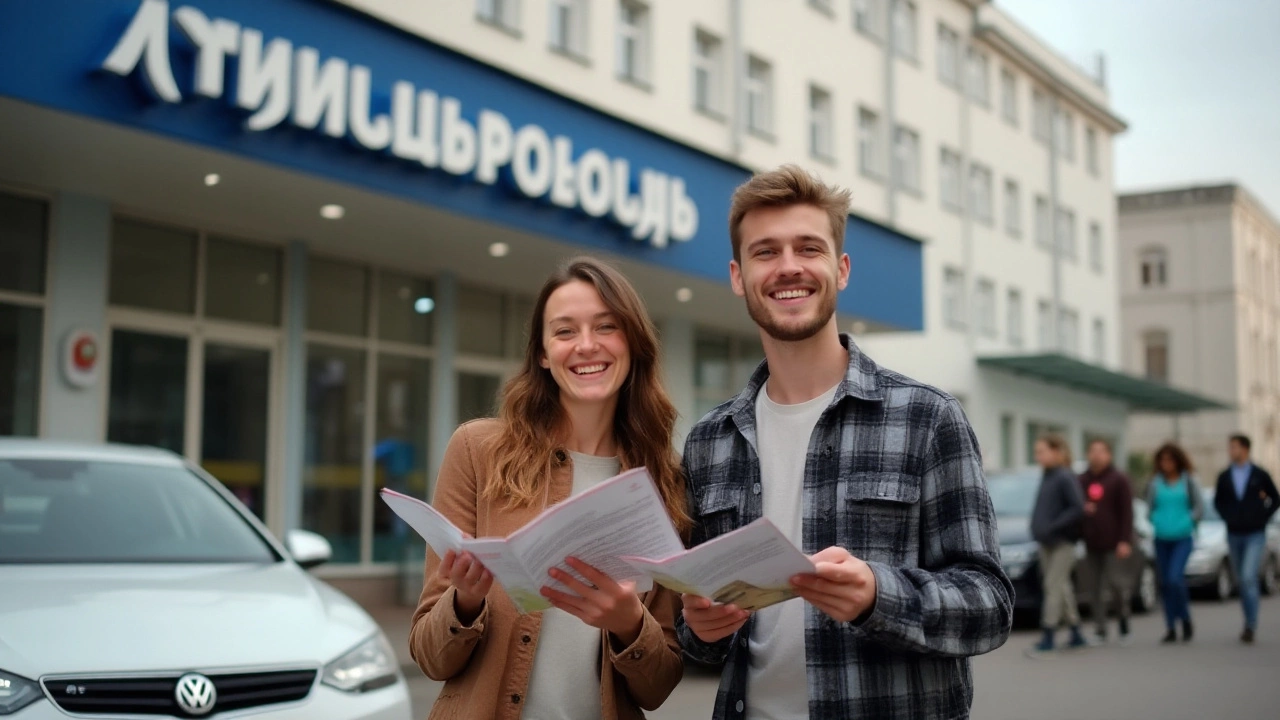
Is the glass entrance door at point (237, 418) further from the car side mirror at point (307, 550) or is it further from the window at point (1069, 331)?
the window at point (1069, 331)

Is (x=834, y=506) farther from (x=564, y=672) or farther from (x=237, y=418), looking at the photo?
(x=237, y=418)

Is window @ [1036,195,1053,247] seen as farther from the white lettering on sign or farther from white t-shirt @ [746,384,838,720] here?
white t-shirt @ [746,384,838,720]

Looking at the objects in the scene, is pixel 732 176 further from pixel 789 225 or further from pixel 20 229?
pixel 789 225

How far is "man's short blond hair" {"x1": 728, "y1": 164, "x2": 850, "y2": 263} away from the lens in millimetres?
2809

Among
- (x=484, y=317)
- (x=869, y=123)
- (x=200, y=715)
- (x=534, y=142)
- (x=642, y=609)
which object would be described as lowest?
(x=200, y=715)

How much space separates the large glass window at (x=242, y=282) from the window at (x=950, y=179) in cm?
1910

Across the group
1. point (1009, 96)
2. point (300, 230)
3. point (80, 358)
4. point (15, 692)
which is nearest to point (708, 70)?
point (300, 230)

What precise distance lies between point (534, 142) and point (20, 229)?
4.63 m

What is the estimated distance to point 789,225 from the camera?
282 cm

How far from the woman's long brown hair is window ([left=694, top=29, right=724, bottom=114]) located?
1862cm

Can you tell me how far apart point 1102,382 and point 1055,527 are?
2386 cm

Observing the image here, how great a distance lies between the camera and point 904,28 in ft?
95.4

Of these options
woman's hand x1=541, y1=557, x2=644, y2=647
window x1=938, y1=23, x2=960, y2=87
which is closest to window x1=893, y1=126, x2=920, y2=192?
window x1=938, y1=23, x2=960, y2=87

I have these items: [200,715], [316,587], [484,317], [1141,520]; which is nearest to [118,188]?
[484,317]
